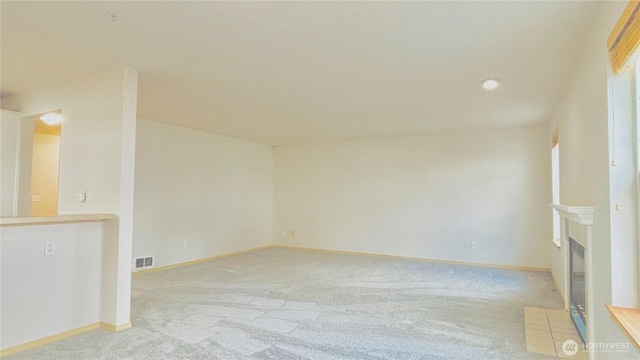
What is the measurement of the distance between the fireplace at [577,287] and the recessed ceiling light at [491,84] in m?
1.61

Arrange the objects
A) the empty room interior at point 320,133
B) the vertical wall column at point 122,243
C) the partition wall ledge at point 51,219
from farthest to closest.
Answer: the vertical wall column at point 122,243, the partition wall ledge at point 51,219, the empty room interior at point 320,133

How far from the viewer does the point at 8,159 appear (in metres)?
3.92

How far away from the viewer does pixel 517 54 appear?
2.84m

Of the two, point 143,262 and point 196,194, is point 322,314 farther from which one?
point 196,194

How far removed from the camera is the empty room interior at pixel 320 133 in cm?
219

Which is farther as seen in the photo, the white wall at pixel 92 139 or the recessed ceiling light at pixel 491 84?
the recessed ceiling light at pixel 491 84

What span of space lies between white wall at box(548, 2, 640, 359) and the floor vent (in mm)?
5209

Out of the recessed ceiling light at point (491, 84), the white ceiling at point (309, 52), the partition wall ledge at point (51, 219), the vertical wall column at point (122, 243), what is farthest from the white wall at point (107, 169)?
the recessed ceiling light at point (491, 84)

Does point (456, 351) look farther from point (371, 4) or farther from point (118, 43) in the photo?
point (118, 43)

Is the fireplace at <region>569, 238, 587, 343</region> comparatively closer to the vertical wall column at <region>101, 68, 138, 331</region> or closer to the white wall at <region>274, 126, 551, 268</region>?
the white wall at <region>274, 126, 551, 268</region>

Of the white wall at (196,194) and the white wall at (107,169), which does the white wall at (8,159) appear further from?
the white wall at (196,194)

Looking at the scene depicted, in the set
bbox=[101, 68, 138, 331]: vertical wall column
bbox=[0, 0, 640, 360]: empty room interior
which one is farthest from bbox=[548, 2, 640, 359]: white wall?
bbox=[101, 68, 138, 331]: vertical wall column

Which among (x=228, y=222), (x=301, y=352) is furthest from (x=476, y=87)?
(x=228, y=222)

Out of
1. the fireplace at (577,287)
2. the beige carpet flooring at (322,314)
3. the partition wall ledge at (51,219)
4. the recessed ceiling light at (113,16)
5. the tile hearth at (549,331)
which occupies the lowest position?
the beige carpet flooring at (322,314)
